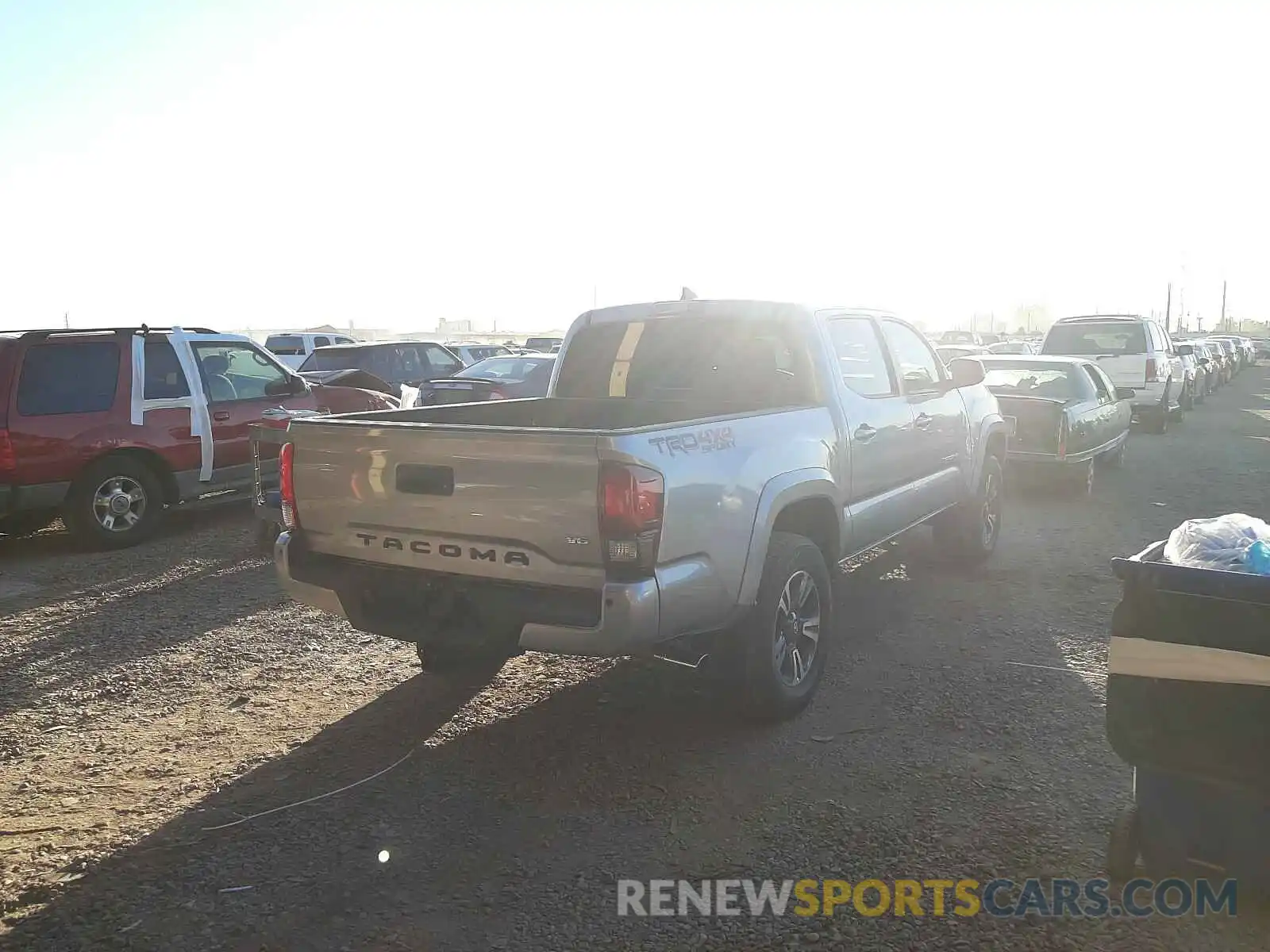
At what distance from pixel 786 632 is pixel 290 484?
240cm

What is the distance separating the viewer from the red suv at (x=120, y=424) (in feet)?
26.0

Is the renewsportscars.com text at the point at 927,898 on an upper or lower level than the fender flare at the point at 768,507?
lower

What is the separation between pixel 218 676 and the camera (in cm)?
534

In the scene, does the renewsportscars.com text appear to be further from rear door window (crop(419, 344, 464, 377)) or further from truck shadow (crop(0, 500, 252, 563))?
rear door window (crop(419, 344, 464, 377))

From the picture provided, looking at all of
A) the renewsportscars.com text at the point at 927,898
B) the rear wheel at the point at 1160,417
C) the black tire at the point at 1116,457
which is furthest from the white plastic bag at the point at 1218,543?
the rear wheel at the point at 1160,417

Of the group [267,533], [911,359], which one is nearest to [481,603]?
[911,359]

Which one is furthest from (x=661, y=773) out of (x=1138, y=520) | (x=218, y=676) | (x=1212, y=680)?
(x=1138, y=520)

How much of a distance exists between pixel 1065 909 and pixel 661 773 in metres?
1.61

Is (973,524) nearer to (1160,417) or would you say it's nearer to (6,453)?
(6,453)

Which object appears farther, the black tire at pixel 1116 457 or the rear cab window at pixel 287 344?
the rear cab window at pixel 287 344

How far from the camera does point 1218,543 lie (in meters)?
2.99

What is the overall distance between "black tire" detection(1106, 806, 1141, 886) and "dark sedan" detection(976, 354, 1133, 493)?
21.2ft

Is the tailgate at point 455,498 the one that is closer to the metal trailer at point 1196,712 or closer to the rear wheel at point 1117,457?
the metal trailer at point 1196,712

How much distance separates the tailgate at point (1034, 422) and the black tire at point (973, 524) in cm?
244
